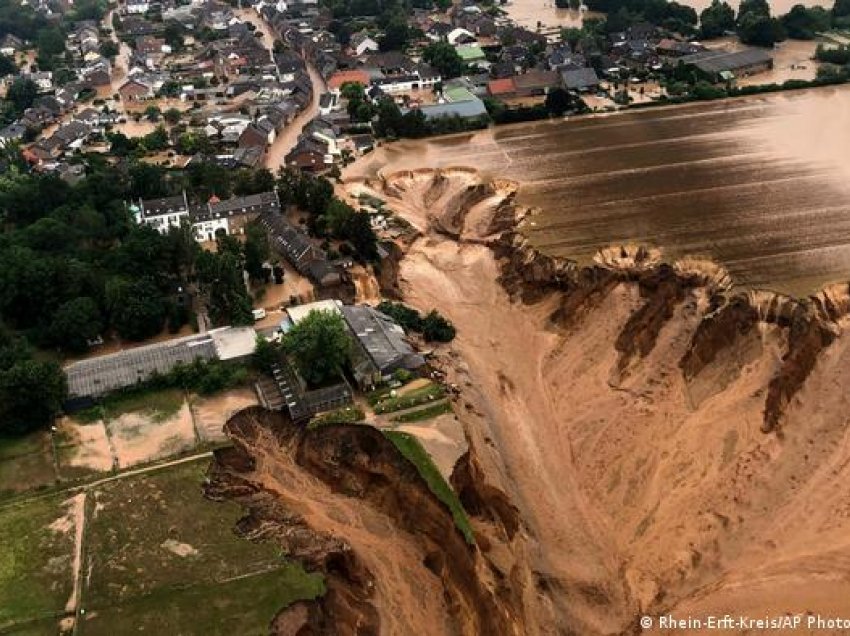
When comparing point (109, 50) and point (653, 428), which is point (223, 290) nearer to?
point (653, 428)

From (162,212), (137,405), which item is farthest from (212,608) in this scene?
(162,212)

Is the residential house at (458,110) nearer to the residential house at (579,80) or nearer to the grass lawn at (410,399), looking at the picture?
the residential house at (579,80)

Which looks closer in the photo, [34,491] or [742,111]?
[34,491]

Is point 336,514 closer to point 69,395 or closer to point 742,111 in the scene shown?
point 69,395

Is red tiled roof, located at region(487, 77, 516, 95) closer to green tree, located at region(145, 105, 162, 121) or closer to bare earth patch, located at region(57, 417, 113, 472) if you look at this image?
green tree, located at region(145, 105, 162, 121)

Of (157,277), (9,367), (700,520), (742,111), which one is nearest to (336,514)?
(700,520)

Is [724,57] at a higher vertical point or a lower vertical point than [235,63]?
higher
